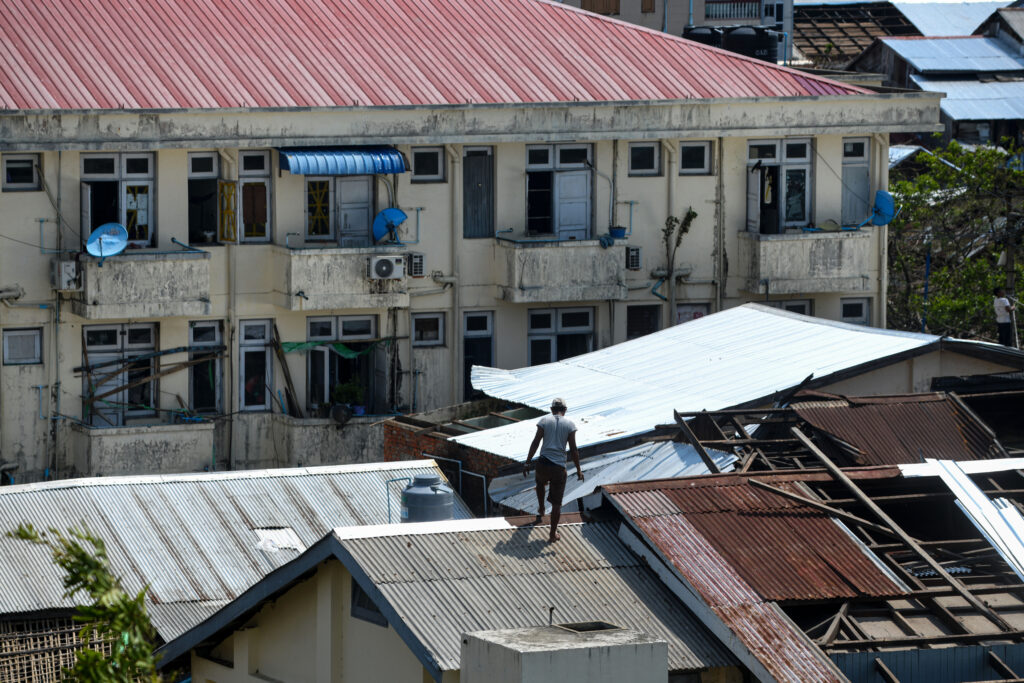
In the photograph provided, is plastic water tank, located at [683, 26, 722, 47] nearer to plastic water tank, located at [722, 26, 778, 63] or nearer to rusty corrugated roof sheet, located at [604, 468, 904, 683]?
plastic water tank, located at [722, 26, 778, 63]

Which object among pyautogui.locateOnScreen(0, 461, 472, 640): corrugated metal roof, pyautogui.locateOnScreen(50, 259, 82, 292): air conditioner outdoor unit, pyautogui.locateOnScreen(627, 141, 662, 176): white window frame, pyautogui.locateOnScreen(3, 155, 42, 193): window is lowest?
pyautogui.locateOnScreen(0, 461, 472, 640): corrugated metal roof

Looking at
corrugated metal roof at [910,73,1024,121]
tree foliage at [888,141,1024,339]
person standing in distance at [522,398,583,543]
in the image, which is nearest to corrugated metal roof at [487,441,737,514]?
person standing in distance at [522,398,583,543]

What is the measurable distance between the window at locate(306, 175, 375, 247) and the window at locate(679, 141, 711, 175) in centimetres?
696

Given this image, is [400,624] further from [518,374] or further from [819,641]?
[518,374]

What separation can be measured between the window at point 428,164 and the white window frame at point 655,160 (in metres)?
4.21

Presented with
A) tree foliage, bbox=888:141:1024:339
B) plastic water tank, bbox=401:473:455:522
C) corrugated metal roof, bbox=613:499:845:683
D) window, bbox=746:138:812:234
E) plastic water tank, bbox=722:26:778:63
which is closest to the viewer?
corrugated metal roof, bbox=613:499:845:683

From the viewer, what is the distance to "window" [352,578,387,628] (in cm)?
1766

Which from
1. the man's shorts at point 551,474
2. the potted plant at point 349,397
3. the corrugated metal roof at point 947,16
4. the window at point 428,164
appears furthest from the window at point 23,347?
the corrugated metal roof at point 947,16

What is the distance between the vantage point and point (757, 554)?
18484 millimetres

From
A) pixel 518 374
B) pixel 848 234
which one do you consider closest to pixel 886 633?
pixel 518 374

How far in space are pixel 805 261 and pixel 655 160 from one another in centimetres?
387

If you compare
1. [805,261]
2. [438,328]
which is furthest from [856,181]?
[438,328]

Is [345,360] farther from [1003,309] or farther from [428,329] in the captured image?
[1003,309]

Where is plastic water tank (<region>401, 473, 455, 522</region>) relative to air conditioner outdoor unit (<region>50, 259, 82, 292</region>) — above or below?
below
